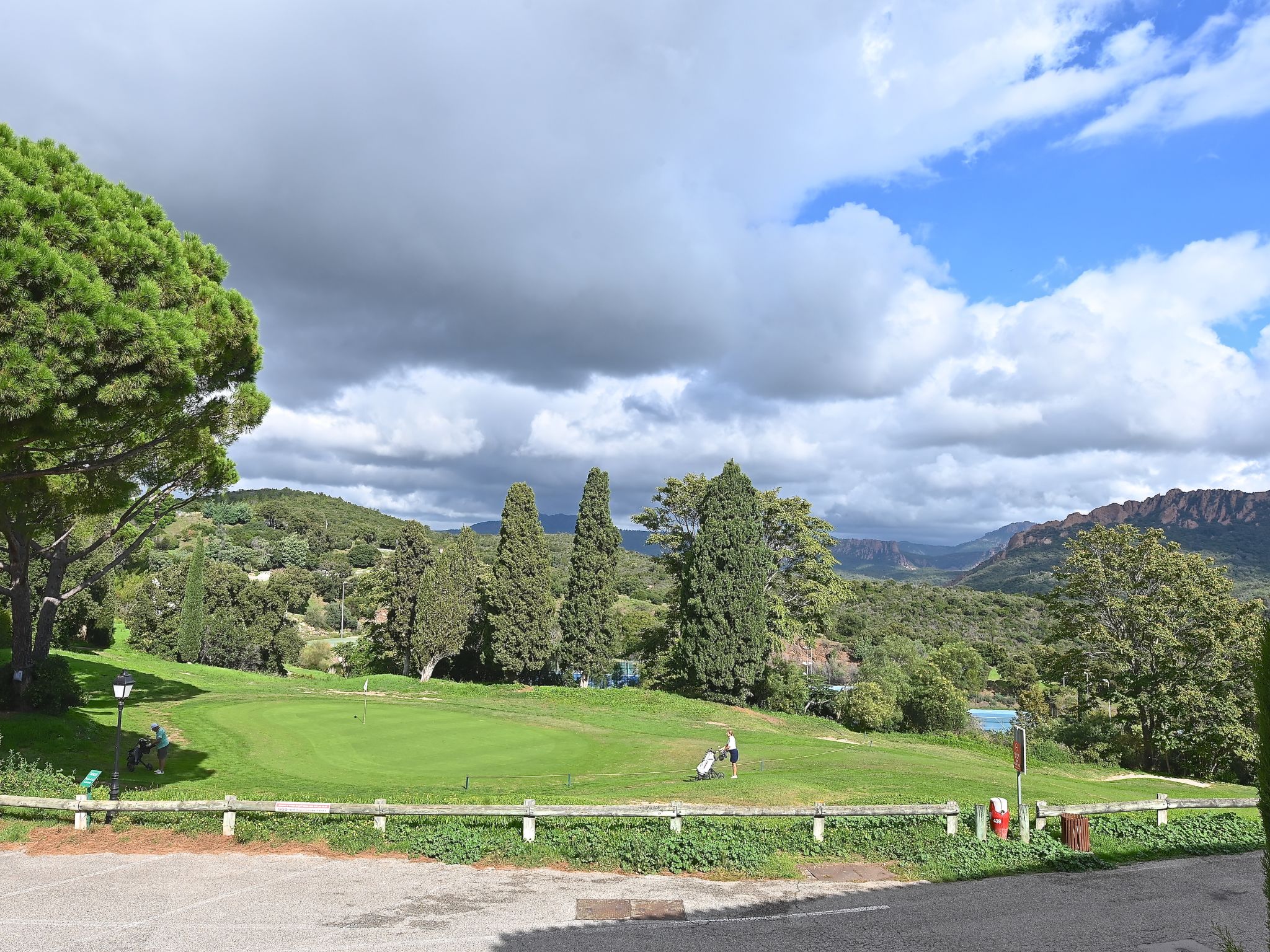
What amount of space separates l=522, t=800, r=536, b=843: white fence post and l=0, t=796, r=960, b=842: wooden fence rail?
1cm

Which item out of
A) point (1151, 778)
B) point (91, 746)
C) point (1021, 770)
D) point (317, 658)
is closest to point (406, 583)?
point (317, 658)

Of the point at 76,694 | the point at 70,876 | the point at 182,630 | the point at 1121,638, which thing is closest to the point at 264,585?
the point at 182,630

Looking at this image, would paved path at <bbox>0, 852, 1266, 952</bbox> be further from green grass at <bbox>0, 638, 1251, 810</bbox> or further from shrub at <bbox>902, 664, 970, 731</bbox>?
shrub at <bbox>902, 664, 970, 731</bbox>

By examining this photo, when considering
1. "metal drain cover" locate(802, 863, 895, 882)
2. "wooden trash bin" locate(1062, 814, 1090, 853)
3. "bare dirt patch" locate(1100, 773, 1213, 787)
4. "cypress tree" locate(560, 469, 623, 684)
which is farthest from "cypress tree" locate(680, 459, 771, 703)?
"metal drain cover" locate(802, 863, 895, 882)

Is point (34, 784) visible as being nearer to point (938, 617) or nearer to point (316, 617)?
point (316, 617)

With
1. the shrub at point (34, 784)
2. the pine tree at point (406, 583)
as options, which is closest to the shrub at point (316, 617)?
the pine tree at point (406, 583)

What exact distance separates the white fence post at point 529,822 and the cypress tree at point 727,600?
31.5 m

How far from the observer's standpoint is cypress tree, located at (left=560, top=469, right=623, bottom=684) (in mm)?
48812

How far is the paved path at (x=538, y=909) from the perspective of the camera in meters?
8.48

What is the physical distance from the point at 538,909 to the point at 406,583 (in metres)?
45.6

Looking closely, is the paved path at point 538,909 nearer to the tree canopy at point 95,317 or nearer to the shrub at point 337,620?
the tree canopy at point 95,317

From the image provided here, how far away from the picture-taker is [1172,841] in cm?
1352

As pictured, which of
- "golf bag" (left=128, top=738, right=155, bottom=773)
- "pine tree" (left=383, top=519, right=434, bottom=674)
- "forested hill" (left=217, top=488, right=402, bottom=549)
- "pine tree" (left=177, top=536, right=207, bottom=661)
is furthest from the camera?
"forested hill" (left=217, top=488, right=402, bottom=549)

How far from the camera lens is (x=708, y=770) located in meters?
21.4
